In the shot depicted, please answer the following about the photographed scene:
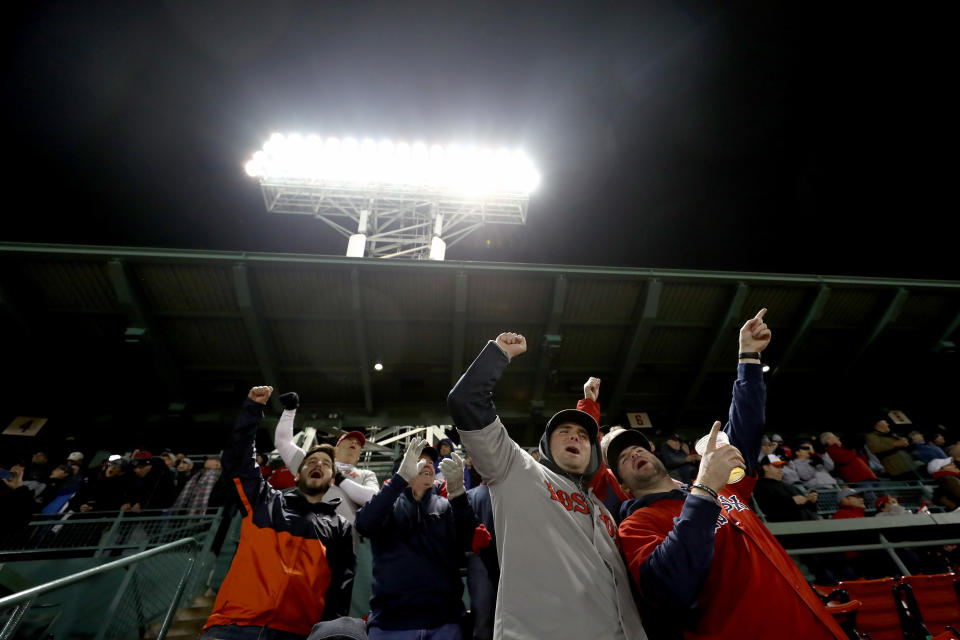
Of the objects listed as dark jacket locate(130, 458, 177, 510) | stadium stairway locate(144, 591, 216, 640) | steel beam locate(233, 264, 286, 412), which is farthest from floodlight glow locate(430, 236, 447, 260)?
stadium stairway locate(144, 591, 216, 640)

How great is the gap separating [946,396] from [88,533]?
19.4m

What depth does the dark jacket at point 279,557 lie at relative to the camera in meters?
2.42

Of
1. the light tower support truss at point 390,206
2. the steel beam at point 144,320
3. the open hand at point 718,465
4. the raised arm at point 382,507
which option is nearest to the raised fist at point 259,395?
the raised arm at point 382,507

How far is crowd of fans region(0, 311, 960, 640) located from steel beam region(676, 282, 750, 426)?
8.26 meters

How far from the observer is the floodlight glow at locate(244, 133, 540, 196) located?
45.7ft

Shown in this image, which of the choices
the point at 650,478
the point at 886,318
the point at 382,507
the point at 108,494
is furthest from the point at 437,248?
the point at 650,478

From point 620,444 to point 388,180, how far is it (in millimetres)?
13563

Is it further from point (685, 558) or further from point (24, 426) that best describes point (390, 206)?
point (685, 558)

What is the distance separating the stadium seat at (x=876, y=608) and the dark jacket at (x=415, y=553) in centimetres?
285

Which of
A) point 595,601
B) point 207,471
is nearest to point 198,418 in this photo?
point 207,471

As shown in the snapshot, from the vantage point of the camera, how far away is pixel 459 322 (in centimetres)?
978

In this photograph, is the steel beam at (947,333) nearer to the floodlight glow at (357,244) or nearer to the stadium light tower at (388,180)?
the stadium light tower at (388,180)

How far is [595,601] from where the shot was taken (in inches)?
70.1

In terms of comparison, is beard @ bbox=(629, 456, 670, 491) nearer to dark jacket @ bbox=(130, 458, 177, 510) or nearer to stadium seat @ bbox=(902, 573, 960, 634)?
stadium seat @ bbox=(902, 573, 960, 634)
